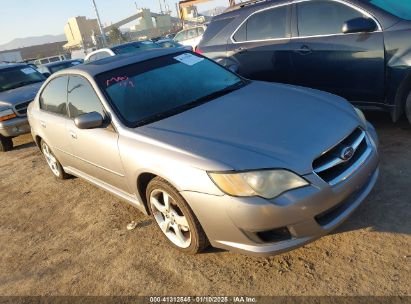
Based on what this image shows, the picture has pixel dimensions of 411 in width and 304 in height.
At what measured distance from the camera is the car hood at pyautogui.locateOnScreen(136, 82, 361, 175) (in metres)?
2.73

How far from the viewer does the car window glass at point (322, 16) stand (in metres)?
4.70

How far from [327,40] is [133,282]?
141 inches

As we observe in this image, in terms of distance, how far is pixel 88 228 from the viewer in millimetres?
4242

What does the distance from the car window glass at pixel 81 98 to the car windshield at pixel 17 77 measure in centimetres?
575

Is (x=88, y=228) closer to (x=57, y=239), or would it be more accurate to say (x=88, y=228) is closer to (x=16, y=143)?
(x=57, y=239)

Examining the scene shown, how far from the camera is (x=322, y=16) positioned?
4914 millimetres

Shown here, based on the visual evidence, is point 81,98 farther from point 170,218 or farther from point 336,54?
point 336,54

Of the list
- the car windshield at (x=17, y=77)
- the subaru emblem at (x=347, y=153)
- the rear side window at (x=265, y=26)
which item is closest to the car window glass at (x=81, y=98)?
the subaru emblem at (x=347, y=153)

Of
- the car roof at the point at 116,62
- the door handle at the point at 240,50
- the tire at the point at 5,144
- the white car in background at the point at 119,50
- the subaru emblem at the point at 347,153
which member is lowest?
the tire at the point at 5,144

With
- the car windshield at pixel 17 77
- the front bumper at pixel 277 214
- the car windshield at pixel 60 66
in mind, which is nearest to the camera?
the front bumper at pixel 277 214

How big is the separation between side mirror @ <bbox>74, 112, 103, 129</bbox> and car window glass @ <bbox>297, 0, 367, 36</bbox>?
2.96 m

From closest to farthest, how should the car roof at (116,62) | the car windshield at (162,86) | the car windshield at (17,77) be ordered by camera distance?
the car windshield at (162,86) → the car roof at (116,62) → the car windshield at (17,77)

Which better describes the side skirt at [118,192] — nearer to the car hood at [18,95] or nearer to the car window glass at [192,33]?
the car hood at [18,95]

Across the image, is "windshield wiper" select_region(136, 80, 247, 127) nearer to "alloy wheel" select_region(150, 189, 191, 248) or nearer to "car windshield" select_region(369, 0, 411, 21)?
"alloy wheel" select_region(150, 189, 191, 248)
